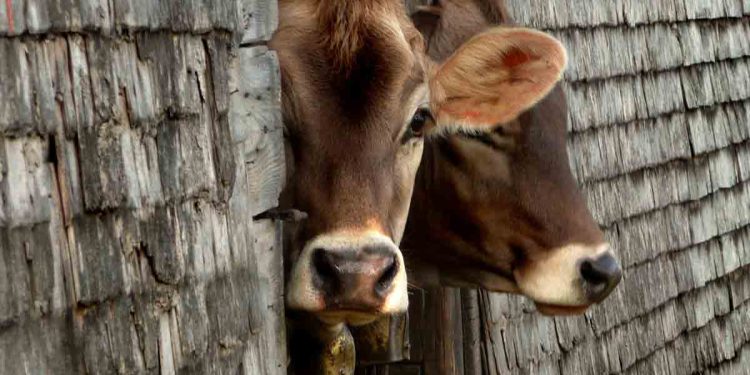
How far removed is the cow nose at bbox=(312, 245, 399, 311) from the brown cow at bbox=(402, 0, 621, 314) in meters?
1.35

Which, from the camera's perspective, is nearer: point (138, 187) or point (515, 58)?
point (138, 187)

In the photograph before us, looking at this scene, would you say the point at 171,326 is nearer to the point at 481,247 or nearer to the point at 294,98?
the point at 294,98

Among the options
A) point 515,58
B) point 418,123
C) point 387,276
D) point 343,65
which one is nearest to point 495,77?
point 515,58

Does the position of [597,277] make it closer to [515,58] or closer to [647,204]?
[515,58]

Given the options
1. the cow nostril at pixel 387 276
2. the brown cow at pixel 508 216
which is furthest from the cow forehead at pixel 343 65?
the brown cow at pixel 508 216

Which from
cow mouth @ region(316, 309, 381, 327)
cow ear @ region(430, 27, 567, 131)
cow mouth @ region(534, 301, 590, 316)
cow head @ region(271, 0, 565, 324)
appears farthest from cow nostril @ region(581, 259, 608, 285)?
cow mouth @ region(316, 309, 381, 327)

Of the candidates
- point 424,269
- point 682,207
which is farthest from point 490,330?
point 682,207

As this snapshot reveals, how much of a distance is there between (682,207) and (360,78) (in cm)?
428

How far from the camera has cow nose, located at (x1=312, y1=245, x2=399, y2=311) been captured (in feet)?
13.4

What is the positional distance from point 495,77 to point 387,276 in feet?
4.63

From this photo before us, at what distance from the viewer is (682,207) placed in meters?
8.45

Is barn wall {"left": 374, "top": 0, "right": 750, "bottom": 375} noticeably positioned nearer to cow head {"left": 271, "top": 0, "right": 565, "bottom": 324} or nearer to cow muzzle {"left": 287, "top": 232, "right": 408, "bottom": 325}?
cow head {"left": 271, "top": 0, "right": 565, "bottom": 324}

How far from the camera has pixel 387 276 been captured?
13.7 feet

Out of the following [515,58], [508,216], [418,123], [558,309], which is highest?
[515,58]
